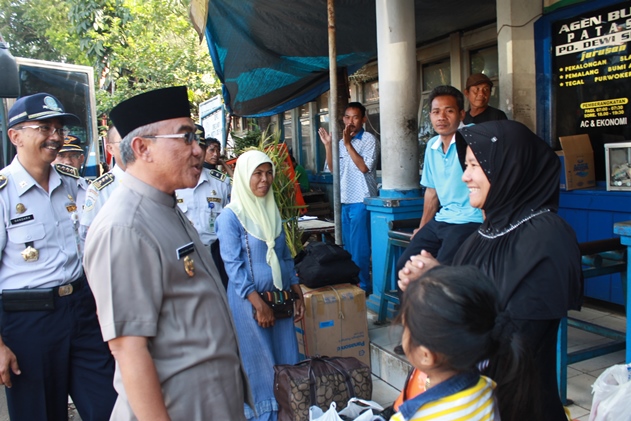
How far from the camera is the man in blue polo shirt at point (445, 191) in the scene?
10.8 ft

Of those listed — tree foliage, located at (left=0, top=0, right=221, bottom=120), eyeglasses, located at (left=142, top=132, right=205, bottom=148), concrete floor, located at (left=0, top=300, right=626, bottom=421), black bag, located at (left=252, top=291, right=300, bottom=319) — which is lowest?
concrete floor, located at (left=0, top=300, right=626, bottom=421)

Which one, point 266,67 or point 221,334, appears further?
point 266,67

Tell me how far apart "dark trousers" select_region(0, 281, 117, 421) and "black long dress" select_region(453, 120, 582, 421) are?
1.86 meters

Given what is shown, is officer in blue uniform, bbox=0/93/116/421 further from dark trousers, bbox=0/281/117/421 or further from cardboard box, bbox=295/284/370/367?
cardboard box, bbox=295/284/370/367

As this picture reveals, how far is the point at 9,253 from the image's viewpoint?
263 cm

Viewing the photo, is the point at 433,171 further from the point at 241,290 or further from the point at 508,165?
the point at 508,165

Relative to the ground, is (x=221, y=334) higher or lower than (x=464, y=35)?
lower

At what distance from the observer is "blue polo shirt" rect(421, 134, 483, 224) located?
3.34 m

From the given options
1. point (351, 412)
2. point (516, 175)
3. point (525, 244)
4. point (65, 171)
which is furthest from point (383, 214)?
point (525, 244)

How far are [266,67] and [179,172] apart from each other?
19.9ft

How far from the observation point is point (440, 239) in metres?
3.44

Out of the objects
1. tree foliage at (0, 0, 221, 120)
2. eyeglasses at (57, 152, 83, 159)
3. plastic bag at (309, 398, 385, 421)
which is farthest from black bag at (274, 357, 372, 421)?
tree foliage at (0, 0, 221, 120)

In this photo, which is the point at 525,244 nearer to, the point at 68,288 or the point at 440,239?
the point at 440,239

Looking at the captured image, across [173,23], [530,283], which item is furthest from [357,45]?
[173,23]
